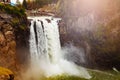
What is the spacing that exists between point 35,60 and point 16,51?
4238 millimetres

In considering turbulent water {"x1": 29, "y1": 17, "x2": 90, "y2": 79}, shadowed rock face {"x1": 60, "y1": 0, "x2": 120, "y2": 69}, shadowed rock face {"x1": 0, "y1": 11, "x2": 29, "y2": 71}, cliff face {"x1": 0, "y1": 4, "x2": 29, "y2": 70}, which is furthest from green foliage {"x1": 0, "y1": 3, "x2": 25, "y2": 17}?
shadowed rock face {"x1": 60, "y1": 0, "x2": 120, "y2": 69}

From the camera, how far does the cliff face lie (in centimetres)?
2925

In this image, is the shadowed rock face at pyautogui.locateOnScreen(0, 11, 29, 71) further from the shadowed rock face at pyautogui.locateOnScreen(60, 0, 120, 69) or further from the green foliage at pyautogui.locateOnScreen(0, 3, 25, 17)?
the shadowed rock face at pyautogui.locateOnScreen(60, 0, 120, 69)

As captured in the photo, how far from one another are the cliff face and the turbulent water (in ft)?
5.43

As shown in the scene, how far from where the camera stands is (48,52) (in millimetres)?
37562

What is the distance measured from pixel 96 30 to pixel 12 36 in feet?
36.7

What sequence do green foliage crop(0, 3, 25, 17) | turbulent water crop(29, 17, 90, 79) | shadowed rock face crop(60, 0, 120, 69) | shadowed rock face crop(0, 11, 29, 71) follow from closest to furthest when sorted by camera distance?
shadowed rock face crop(0, 11, 29, 71)
green foliage crop(0, 3, 25, 17)
turbulent water crop(29, 17, 90, 79)
shadowed rock face crop(60, 0, 120, 69)

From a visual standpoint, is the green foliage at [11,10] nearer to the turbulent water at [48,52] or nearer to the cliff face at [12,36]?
the cliff face at [12,36]

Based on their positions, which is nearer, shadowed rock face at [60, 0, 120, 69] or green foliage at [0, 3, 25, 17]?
green foliage at [0, 3, 25, 17]

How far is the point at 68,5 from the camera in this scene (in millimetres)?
41344

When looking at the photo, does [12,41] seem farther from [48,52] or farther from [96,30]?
[96,30]

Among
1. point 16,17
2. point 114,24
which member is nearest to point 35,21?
point 16,17

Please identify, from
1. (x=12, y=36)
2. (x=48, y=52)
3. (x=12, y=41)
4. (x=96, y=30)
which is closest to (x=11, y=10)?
(x=12, y=36)

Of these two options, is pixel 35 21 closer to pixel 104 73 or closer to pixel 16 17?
pixel 16 17
